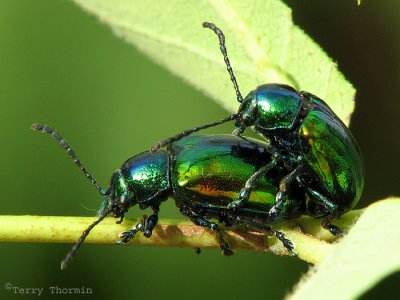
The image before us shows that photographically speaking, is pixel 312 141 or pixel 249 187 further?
pixel 312 141

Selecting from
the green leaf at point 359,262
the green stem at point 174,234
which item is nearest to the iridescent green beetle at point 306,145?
the green stem at point 174,234

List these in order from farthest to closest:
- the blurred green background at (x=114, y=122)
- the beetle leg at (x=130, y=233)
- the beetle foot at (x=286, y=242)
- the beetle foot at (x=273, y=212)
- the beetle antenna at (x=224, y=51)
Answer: the blurred green background at (x=114, y=122) → the beetle antenna at (x=224, y=51) → the beetle foot at (x=273, y=212) → the beetle leg at (x=130, y=233) → the beetle foot at (x=286, y=242)

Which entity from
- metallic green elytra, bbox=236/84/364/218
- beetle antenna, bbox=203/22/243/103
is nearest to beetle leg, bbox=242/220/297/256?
metallic green elytra, bbox=236/84/364/218

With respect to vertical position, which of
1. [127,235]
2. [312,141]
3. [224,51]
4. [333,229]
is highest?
[224,51]

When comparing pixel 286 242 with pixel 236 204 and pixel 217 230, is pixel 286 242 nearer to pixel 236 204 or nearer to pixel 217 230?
pixel 217 230

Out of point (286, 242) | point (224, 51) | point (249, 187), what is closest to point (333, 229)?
point (286, 242)

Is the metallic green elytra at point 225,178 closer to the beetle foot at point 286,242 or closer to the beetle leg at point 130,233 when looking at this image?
the beetle foot at point 286,242

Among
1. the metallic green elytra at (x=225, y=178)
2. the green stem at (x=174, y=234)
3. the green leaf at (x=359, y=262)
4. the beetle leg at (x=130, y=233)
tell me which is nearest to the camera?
the green leaf at (x=359, y=262)
